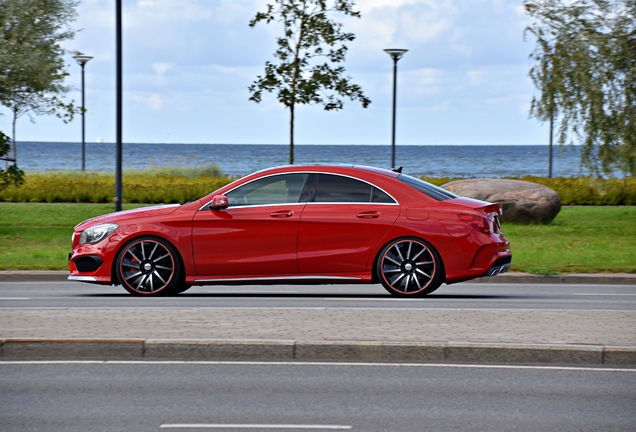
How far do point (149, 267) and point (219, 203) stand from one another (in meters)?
1.15

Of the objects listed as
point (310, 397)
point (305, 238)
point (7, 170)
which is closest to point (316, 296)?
point (305, 238)

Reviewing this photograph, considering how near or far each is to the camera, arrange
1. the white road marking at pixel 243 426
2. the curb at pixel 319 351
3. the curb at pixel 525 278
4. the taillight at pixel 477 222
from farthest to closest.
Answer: the curb at pixel 525 278 < the taillight at pixel 477 222 < the curb at pixel 319 351 < the white road marking at pixel 243 426

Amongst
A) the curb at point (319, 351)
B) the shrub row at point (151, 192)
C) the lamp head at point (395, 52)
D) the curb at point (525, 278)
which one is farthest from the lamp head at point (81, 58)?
the curb at point (319, 351)

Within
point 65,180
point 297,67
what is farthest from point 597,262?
point 65,180

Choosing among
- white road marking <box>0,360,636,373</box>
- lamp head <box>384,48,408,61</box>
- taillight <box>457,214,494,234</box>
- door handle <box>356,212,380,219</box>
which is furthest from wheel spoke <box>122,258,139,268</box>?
lamp head <box>384,48,408,61</box>

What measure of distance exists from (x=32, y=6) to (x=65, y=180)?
13.4 metres

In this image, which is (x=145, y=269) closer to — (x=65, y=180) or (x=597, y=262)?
(x=597, y=262)

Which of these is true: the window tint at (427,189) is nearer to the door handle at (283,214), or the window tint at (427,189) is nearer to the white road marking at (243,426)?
the door handle at (283,214)

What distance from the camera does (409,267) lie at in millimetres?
11797

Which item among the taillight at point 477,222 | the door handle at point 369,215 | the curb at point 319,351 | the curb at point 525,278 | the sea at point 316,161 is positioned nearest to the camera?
the curb at point 319,351

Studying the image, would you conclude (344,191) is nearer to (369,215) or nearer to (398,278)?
(369,215)

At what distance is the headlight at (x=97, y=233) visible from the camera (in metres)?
12.0

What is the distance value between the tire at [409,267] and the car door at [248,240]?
41.5 inches

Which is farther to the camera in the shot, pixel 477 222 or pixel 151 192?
pixel 151 192
